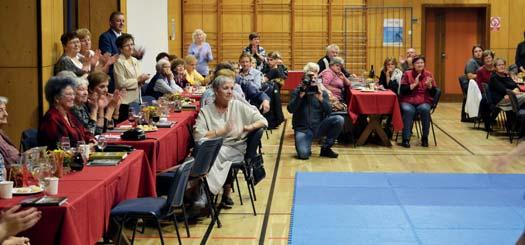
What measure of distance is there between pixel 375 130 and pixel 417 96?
0.82 meters

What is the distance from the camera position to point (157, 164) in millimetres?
7168

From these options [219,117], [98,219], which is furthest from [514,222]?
[98,219]

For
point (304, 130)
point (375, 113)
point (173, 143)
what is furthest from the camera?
point (375, 113)

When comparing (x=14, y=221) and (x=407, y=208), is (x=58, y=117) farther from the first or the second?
(x=407, y=208)

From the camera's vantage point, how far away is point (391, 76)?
540 inches

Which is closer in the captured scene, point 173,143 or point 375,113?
point 173,143

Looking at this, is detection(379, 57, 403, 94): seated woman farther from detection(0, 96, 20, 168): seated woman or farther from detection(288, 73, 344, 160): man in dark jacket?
detection(0, 96, 20, 168): seated woman

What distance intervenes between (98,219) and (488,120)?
32.7 feet

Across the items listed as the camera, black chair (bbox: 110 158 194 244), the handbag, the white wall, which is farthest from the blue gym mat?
the white wall

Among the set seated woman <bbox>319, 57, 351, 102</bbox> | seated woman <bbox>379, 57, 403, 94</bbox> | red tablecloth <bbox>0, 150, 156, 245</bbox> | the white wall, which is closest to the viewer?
red tablecloth <bbox>0, 150, 156, 245</bbox>

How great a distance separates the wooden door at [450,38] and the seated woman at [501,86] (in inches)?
233

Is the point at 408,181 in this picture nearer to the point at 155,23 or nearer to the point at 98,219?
the point at 98,219

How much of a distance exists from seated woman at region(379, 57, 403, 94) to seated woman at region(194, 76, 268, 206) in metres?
5.73

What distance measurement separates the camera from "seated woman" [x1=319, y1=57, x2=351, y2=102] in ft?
40.4
